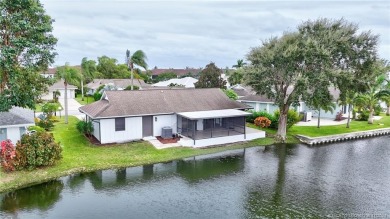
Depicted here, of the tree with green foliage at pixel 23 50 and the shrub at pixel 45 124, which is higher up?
the tree with green foliage at pixel 23 50

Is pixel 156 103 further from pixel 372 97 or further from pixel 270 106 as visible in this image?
pixel 372 97

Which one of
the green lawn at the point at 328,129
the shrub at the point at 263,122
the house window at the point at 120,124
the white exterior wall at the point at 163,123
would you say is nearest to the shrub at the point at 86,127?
the house window at the point at 120,124

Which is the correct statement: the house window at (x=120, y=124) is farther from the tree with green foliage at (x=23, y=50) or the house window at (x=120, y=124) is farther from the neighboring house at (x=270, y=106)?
the neighboring house at (x=270, y=106)

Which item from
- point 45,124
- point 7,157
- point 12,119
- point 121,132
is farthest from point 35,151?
point 45,124

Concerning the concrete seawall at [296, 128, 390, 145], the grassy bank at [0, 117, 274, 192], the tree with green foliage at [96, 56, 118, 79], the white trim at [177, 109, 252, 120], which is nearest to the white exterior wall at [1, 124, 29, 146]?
the grassy bank at [0, 117, 274, 192]

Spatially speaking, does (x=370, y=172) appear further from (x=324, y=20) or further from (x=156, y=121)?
(x=156, y=121)

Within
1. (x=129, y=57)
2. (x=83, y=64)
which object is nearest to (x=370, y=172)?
(x=129, y=57)

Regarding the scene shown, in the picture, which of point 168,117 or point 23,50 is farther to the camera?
point 168,117
